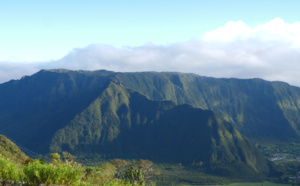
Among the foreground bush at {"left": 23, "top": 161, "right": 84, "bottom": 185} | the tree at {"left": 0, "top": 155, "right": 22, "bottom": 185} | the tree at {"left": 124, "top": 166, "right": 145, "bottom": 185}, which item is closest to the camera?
the foreground bush at {"left": 23, "top": 161, "right": 84, "bottom": 185}

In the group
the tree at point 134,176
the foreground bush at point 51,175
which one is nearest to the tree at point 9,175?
the foreground bush at point 51,175

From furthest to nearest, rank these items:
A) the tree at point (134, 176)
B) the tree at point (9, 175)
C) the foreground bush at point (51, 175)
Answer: the tree at point (134, 176), the tree at point (9, 175), the foreground bush at point (51, 175)

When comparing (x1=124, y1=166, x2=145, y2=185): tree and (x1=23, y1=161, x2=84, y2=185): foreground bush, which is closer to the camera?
(x1=23, y1=161, x2=84, y2=185): foreground bush

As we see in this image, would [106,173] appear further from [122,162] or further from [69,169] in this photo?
[69,169]

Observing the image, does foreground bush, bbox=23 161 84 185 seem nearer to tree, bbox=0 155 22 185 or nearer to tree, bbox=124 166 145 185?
tree, bbox=0 155 22 185

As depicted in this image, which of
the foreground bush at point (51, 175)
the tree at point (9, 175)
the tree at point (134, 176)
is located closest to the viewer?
the foreground bush at point (51, 175)

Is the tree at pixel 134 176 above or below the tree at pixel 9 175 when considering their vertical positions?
below

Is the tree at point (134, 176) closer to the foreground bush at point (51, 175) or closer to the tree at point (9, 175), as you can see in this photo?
the tree at point (9, 175)

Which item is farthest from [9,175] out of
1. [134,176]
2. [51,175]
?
[134,176]

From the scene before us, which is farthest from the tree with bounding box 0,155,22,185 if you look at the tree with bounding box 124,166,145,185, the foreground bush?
the tree with bounding box 124,166,145,185

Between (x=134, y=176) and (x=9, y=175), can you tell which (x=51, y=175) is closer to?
(x=9, y=175)

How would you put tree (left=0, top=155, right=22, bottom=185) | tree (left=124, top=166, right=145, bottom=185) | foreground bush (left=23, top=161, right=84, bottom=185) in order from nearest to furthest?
foreground bush (left=23, top=161, right=84, bottom=185), tree (left=0, top=155, right=22, bottom=185), tree (left=124, top=166, right=145, bottom=185)

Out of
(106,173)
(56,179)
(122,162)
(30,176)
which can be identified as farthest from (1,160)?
(122,162)

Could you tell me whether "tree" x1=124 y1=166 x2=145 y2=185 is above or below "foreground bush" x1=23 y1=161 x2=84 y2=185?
below
